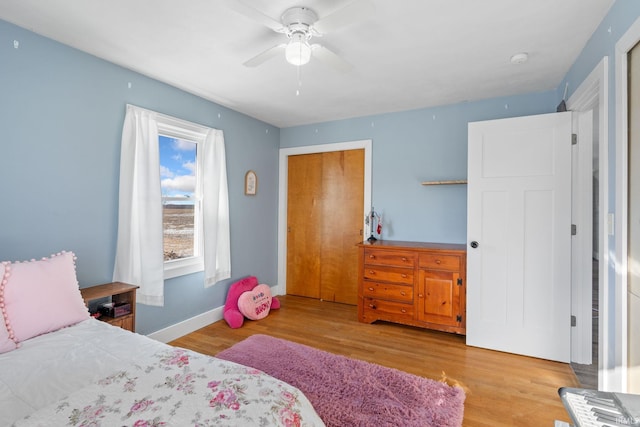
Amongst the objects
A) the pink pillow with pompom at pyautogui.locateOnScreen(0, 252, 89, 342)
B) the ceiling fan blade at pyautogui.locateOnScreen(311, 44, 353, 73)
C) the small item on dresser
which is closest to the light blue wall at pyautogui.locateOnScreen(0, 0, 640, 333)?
the small item on dresser

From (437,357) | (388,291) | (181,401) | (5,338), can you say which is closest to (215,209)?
(5,338)

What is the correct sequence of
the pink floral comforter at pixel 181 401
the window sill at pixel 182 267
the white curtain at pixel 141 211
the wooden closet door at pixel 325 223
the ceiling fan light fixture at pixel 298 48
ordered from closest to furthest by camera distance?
the pink floral comforter at pixel 181 401 < the ceiling fan light fixture at pixel 298 48 < the white curtain at pixel 141 211 < the window sill at pixel 182 267 < the wooden closet door at pixel 325 223

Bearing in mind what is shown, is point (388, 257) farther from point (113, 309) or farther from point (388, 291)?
point (113, 309)

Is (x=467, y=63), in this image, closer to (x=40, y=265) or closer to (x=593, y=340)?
(x=593, y=340)

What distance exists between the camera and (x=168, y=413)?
979mm

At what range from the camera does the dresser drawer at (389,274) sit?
320cm

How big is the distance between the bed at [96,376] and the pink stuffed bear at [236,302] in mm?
1556

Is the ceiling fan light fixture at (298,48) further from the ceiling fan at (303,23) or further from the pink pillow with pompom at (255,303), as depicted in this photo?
the pink pillow with pompom at (255,303)

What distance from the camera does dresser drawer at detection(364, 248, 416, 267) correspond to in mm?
3191

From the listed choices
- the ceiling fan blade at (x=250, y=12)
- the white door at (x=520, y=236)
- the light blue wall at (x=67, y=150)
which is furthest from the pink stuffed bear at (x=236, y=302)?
the ceiling fan blade at (x=250, y=12)

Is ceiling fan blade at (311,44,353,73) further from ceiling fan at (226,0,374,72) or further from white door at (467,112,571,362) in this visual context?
white door at (467,112,571,362)

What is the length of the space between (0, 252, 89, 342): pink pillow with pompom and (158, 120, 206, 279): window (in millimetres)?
1075

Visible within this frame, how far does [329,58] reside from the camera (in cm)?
200

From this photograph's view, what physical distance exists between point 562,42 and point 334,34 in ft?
5.48
